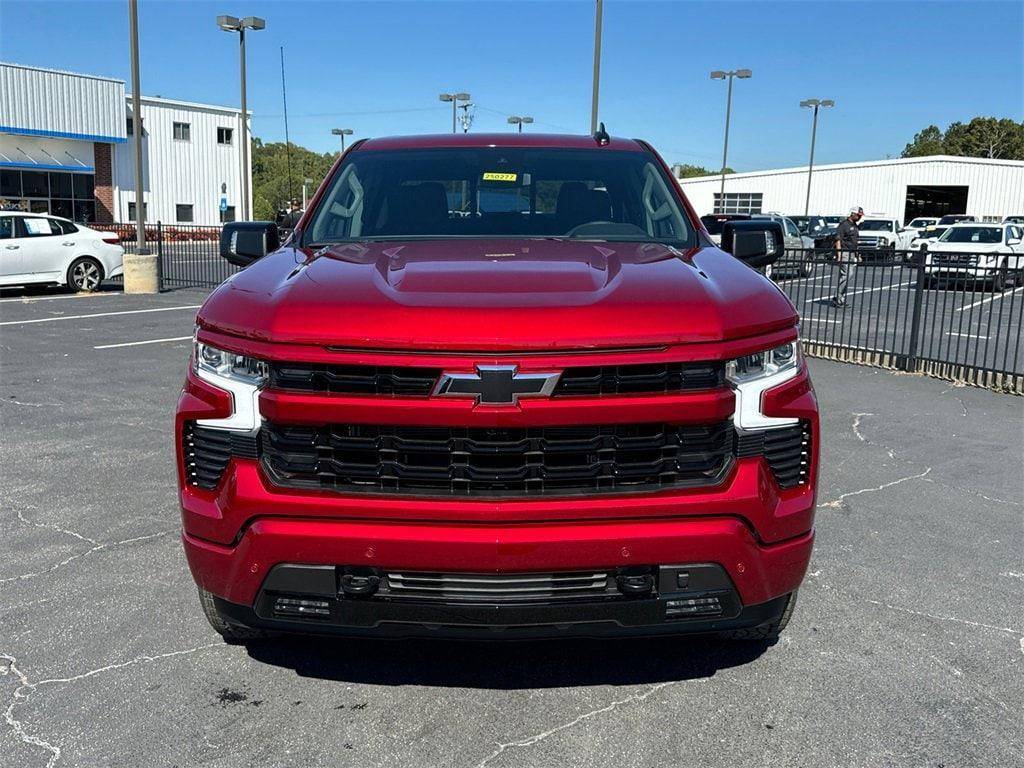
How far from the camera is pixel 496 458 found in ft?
8.47

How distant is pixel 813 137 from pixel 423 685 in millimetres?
59619

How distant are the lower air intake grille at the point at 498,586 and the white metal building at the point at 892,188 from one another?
5828 cm

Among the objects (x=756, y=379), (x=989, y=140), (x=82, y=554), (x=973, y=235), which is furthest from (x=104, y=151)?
(x=989, y=140)

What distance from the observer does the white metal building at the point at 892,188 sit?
63.0 m

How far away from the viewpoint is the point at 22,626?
11.8 ft

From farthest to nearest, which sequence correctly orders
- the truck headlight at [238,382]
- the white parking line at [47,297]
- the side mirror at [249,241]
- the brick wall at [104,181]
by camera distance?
the brick wall at [104,181] → the white parking line at [47,297] → the side mirror at [249,241] → the truck headlight at [238,382]

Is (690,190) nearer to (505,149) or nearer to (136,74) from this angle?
(136,74)

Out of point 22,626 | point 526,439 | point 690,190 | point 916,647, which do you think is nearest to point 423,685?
point 526,439

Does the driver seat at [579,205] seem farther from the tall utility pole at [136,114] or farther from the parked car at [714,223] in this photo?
the tall utility pole at [136,114]

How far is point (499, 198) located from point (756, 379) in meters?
1.85

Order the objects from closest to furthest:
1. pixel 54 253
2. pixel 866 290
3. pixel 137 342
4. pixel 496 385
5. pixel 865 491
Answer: pixel 496 385
pixel 865 491
pixel 866 290
pixel 137 342
pixel 54 253

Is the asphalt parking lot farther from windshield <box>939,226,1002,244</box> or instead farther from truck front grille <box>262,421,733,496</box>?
windshield <box>939,226,1002,244</box>

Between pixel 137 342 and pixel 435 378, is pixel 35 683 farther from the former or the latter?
pixel 137 342

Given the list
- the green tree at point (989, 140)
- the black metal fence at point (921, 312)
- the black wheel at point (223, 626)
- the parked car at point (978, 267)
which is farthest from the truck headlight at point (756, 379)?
the green tree at point (989, 140)
